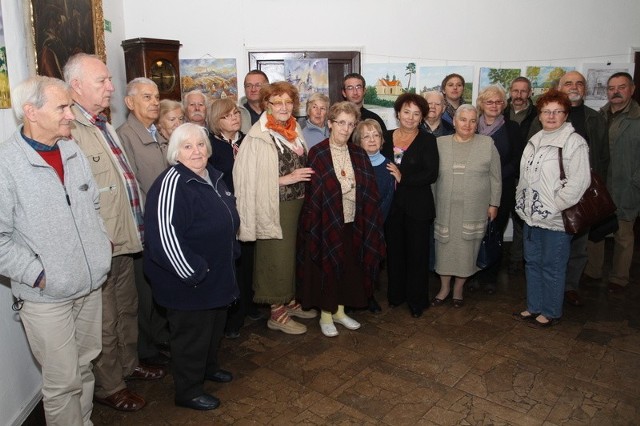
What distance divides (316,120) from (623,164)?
2881 millimetres

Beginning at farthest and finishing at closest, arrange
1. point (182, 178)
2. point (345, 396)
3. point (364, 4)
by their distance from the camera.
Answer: point (364, 4) < point (345, 396) < point (182, 178)

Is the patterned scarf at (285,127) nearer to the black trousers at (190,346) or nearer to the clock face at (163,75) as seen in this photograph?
the black trousers at (190,346)

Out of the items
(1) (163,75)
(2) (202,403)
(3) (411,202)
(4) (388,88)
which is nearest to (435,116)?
(3) (411,202)

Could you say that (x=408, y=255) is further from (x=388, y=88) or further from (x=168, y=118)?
(x=388, y=88)

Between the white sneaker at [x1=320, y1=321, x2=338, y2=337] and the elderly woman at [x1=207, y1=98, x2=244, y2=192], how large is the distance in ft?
4.18

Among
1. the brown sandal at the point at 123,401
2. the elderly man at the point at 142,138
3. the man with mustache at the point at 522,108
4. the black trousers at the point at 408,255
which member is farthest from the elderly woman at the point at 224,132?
the man with mustache at the point at 522,108

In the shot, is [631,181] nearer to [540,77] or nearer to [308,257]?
[540,77]

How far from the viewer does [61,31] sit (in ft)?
10.6

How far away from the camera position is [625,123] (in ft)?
14.4

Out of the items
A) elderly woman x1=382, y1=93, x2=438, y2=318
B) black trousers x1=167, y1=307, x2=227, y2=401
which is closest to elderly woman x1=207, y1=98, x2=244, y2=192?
black trousers x1=167, y1=307, x2=227, y2=401

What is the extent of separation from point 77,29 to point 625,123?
468 cm

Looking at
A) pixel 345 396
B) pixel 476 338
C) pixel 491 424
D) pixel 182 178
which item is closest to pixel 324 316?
pixel 345 396

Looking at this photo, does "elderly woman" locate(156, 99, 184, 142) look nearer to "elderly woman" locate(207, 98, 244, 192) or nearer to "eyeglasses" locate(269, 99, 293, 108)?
"elderly woman" locate(207, 98, 244, 192)

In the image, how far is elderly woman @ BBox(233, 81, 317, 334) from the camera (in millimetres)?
3314
